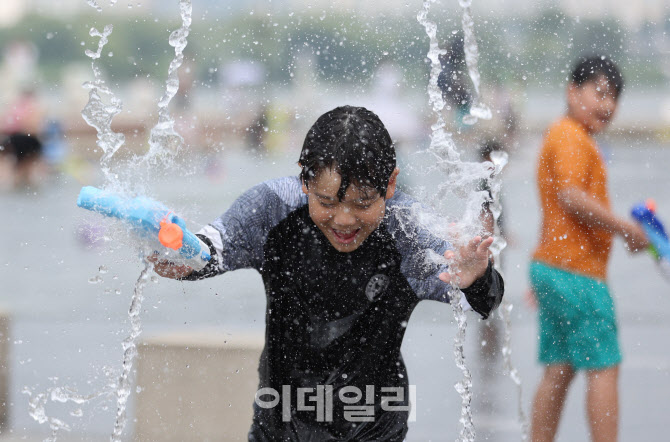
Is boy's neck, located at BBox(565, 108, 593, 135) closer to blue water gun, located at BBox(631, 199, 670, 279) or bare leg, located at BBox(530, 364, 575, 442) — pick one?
blue water gun, located at BBox(631, 199, 670, 279)

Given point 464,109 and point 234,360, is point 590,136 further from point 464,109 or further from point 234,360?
point 464,109

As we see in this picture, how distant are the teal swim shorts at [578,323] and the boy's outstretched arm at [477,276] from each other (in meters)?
1.19

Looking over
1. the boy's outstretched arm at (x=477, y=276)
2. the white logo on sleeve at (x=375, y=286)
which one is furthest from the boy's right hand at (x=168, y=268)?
the boy's outstretched arm at (x=477, y=276)

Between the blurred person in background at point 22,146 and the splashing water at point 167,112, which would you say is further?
the blurred person in background at point 22,146

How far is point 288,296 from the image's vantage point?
2.54 m

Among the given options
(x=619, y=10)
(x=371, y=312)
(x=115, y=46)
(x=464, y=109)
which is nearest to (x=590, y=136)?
(x=371, y=312)

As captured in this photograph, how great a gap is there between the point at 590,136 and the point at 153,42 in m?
19.6

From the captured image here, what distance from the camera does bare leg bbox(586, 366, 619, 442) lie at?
3.51 meters

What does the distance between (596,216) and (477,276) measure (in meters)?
1.36

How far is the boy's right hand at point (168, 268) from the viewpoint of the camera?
92.6 inches

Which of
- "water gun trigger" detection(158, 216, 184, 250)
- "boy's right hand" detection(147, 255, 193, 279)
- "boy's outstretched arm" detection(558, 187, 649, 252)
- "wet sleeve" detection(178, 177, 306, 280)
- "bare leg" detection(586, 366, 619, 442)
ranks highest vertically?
"boy's outstretched arm" detection(558, 187, 649, 252)

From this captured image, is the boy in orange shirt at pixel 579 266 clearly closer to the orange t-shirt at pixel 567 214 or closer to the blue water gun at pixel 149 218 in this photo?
the orange t-shirt at pixel 567 214

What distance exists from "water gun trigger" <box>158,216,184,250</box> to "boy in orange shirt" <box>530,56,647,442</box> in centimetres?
178

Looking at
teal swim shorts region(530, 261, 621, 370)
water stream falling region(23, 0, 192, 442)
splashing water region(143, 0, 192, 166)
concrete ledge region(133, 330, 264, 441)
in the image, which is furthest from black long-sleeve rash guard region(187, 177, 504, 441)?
concrete ledge region(133, 330, 264, 441)
